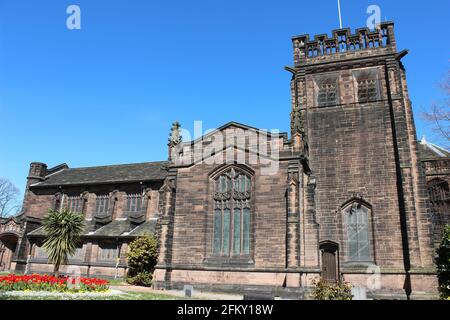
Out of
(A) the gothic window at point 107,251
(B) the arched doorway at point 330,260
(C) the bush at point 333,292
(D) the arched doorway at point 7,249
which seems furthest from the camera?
(D) the arched doorway at point 7,249

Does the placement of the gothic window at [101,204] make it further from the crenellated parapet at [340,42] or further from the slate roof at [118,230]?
the crenellated parapet at [340,42]

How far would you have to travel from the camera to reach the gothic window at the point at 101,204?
3653 cm

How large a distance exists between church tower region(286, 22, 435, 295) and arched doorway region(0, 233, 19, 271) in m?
30.7

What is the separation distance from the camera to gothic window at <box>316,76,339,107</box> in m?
27.6

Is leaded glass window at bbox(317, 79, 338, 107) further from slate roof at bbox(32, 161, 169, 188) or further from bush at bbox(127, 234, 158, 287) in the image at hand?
bush at bbox(127, 234, 158, 287)

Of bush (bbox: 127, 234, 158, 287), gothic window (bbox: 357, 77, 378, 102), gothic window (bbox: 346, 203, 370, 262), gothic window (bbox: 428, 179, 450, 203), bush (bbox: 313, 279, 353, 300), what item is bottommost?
bush (bbox: 313, 279, 353, 300)

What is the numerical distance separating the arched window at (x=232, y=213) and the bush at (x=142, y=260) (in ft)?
18.1

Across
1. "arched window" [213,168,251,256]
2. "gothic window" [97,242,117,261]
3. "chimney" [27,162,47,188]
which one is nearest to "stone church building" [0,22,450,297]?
"arched window" [213,168,251,256]

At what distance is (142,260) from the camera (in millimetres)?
25906

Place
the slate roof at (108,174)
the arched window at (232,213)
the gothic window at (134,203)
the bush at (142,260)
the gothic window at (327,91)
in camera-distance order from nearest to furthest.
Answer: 1. the arched window at (232,213)
2. the bush at (142,260)
3. the gothic window at (327,91)
4. the gothic window at (134,203)
5. the slate roof at (108,174)

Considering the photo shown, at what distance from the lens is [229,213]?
2334cm

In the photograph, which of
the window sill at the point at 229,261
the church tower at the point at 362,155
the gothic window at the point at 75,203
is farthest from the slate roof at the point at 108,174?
the church tower at the point at 362,155

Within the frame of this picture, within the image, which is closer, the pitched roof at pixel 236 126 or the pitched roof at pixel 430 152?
the pitched roof at pixel 236 126

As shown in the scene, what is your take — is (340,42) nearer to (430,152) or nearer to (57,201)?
(430,152)
